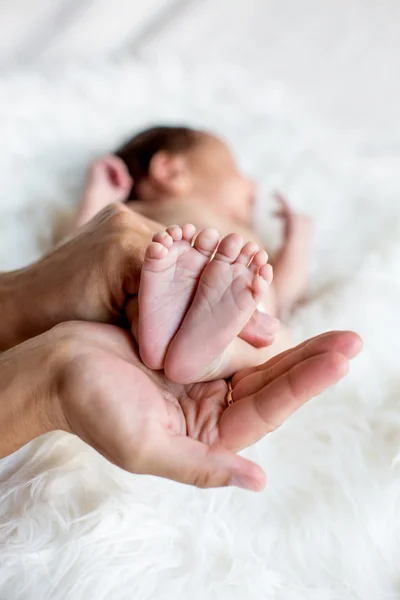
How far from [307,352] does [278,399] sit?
0.19 ft

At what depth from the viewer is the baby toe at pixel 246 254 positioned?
2.35 feet

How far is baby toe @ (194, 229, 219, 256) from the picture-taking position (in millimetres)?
719

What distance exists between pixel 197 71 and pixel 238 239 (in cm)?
105

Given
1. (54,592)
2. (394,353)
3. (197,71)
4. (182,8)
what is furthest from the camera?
(182,8)

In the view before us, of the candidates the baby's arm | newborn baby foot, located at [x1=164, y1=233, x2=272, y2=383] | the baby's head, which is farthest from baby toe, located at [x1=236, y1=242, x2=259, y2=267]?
the baby's head

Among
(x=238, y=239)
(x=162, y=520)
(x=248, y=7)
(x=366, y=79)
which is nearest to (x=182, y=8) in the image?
(x=248, y=7)

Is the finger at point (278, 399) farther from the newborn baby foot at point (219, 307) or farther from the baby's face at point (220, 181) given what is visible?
the baby's face at point (220, 181)

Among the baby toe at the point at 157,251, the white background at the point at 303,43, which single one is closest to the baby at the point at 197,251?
the baby toe at the point at 157,251

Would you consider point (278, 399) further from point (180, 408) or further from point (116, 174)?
point (116, 174)

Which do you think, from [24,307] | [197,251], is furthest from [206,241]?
[24,307]

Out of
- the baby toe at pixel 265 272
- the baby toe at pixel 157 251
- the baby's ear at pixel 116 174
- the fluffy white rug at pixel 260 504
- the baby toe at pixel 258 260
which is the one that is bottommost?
the fluffy white rug at pixel 260 504

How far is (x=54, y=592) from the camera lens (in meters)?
0.70

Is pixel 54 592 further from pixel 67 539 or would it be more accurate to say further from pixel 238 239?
pixel 238 239

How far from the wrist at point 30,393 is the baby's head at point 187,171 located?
2.24 ft
